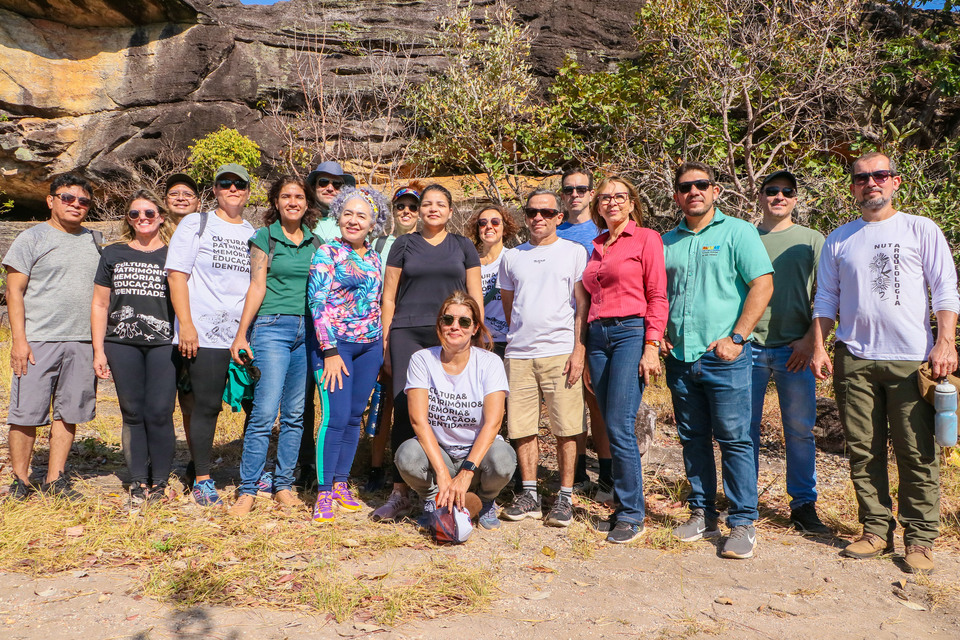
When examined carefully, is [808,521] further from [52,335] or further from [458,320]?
[52,335]

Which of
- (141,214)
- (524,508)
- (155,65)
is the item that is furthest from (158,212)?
(155,65)

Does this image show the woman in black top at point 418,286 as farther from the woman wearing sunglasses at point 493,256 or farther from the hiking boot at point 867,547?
the hiking boot at point 867,547

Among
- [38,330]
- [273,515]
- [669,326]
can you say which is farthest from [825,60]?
[38,330]

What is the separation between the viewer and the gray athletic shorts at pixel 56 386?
463 centimetres

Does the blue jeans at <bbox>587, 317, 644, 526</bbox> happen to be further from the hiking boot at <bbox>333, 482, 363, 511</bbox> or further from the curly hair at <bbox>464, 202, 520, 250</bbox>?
the hiking boot at <bbox>333, 482, 363, 511</bbox>

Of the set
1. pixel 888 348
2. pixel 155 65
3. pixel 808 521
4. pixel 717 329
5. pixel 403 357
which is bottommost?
pixel 808 521

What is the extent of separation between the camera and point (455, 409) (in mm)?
4352

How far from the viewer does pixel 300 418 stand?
15.6 feet

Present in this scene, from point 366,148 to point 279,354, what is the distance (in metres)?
10.9

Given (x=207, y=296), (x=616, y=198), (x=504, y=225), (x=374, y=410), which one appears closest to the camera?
(x=616, y=198)

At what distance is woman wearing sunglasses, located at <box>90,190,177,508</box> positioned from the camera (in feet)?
Answer: 15.1

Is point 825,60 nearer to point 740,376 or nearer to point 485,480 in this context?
point 740,376

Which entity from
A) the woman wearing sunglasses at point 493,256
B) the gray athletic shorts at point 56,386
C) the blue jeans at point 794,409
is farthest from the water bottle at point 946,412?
the gray athletic shorts at point 56,386

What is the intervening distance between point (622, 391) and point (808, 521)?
1.65 metres
